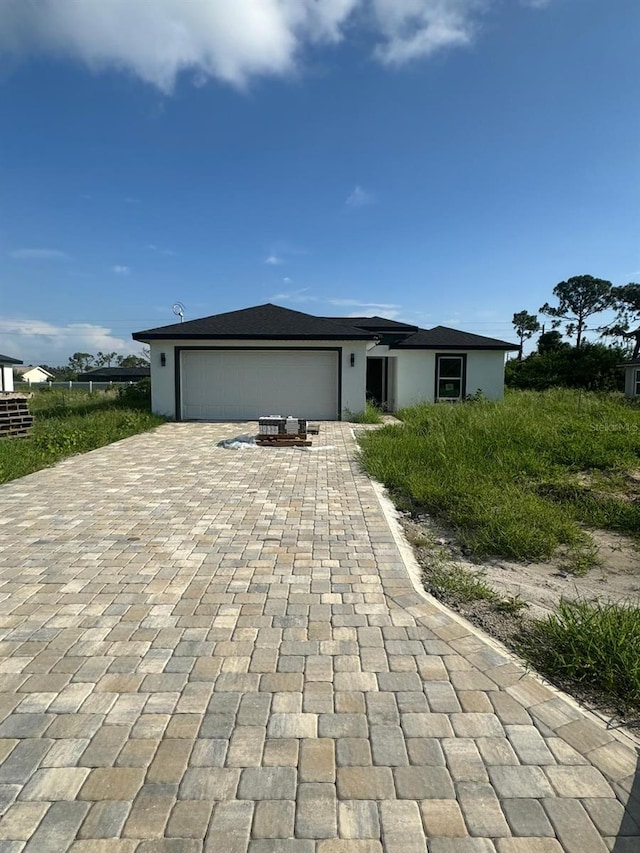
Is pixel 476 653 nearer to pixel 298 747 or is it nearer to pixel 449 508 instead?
pixel 298 747

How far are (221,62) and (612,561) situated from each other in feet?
30.6

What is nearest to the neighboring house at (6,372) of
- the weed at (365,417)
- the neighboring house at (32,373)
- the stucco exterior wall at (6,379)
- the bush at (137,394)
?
the stucco exterior wall at (6,379)

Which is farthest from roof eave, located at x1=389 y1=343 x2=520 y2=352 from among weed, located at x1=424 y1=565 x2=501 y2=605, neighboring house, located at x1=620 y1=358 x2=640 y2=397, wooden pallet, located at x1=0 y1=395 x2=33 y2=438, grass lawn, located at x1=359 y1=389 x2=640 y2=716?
weed, located at x1=424 y1=565 x2=501 y2=605

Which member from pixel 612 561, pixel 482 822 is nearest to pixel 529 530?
pixel 612 561

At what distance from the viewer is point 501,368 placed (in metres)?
17.7

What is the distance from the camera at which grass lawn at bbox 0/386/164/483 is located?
788cm

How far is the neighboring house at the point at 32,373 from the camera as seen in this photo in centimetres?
7373

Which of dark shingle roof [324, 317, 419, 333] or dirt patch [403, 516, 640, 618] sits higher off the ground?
dark shingle roof [324, 317, 419, 333]

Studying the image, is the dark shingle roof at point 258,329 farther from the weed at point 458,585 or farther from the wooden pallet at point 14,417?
the weed at point 458,585

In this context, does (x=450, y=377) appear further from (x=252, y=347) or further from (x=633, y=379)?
(x=633, y=379)

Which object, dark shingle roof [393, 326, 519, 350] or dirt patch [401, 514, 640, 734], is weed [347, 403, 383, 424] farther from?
dirt patch [401, 514, 640, 734]

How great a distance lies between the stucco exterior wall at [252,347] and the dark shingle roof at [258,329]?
29 centimetres

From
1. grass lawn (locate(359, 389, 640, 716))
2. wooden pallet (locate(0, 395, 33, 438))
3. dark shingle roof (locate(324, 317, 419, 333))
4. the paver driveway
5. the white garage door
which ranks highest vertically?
dark shingle roof (locate(324, 317, 419, 333))

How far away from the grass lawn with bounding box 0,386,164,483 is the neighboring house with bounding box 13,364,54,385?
6617cm
